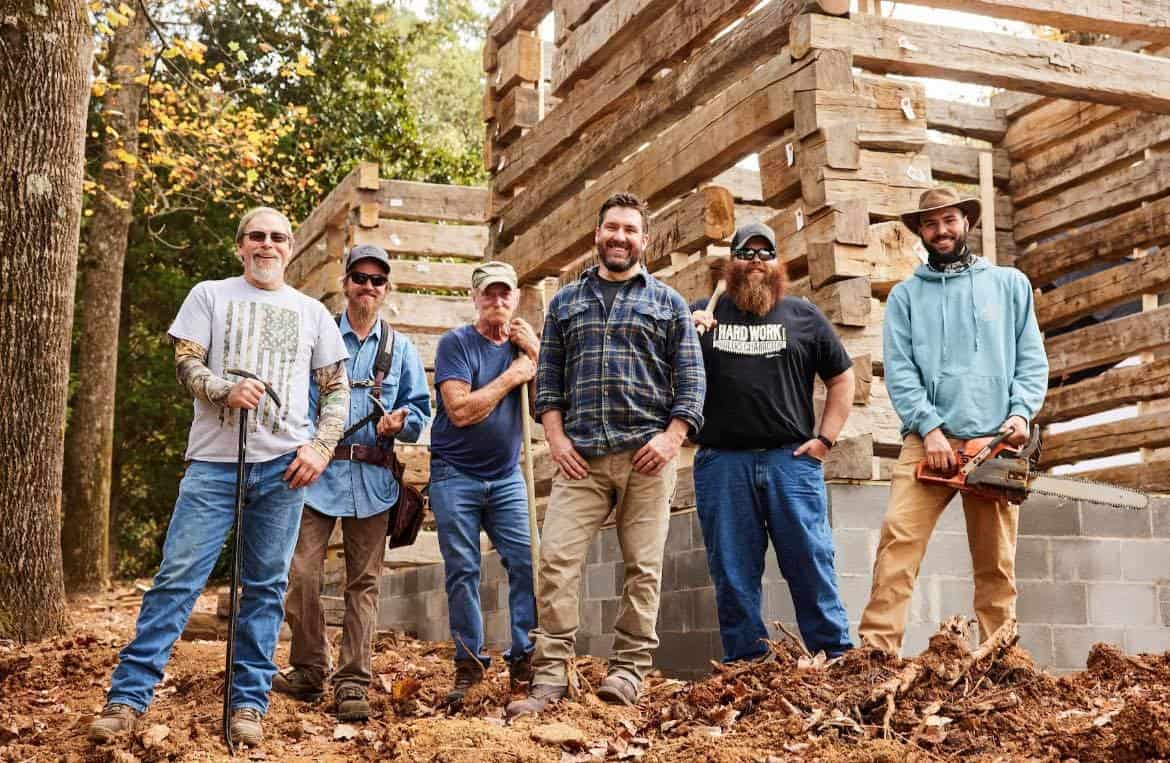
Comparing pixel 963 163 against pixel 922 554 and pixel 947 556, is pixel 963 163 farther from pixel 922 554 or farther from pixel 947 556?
pixel 922 554

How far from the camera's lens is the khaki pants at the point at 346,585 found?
616 centimetres

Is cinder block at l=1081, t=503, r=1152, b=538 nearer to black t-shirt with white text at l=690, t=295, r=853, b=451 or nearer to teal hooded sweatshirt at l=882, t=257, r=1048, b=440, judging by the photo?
teal hooded sweatshirt at l=882, t=257, r=1048, b=440

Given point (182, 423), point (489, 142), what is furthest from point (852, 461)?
point (182, 423)

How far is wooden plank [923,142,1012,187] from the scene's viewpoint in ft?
36.2

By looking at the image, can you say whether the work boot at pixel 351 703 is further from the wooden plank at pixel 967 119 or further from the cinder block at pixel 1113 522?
the wooden plank at pixel 967 119

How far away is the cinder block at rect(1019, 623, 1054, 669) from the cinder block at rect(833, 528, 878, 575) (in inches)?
32.8

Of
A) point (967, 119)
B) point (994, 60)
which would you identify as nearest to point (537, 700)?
point (994, 60)

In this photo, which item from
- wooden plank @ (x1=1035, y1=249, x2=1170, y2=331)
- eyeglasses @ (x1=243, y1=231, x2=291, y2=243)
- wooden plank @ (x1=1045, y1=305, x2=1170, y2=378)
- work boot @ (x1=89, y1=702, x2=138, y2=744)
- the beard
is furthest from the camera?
wooden plank @ (x1=1035, y1=249, x2=1170, y2=331)

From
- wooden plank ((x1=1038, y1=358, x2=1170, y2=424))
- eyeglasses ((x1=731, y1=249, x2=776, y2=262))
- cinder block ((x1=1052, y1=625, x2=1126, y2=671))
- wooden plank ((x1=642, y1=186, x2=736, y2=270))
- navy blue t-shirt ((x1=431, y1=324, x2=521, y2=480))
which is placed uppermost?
wooden plank ((x1=642, y1=186, x2=736, y2=270))

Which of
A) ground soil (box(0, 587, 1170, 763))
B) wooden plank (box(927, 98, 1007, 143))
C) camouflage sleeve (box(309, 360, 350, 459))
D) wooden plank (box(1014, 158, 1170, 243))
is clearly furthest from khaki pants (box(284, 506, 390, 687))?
wooden plank (box(1014, 158, 1170, 243))

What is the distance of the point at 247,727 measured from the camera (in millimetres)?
5195

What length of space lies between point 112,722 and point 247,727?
491 mm

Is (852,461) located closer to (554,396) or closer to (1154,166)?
(554,396)

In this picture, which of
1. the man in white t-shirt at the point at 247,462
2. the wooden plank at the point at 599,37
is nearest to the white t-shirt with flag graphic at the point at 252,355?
the man in white t-shirt at the point at 247,462
